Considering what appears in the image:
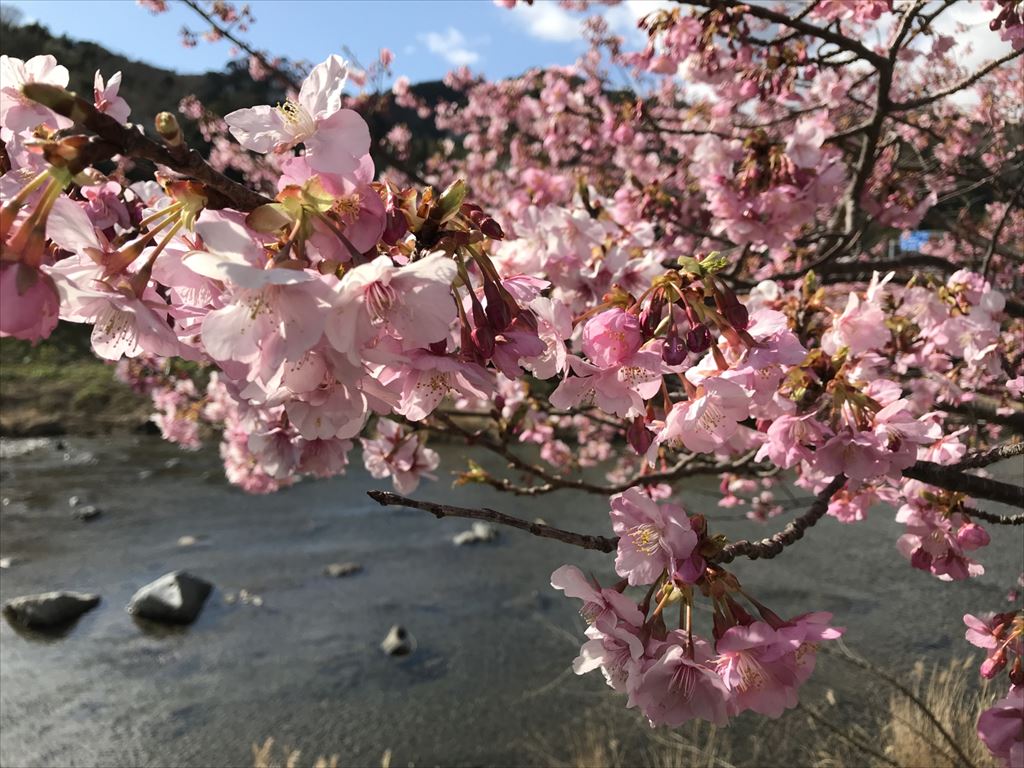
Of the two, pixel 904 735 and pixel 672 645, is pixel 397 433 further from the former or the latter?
pixel 904 735

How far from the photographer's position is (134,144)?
1.65 feet

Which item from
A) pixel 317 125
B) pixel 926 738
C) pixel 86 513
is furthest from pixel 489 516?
pixel 86 513

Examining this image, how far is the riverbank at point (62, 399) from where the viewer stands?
11844mm

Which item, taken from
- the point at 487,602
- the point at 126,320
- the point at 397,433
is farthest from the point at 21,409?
the point at 126,320

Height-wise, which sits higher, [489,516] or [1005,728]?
[489,516]

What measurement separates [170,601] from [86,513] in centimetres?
292

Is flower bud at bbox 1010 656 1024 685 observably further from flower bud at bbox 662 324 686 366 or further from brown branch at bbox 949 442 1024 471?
flower bud at bbox 662 324 686 366

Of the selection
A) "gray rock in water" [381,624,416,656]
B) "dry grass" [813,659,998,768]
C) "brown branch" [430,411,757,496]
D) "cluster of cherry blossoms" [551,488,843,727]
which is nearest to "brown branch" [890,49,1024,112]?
"brown branch" [430,411,757,496]

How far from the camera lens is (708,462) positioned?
1.94 metres

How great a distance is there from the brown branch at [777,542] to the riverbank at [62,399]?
12558 mm

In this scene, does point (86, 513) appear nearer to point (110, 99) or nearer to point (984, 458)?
point (110, 99)

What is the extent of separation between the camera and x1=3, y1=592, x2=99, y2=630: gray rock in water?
5684 mm

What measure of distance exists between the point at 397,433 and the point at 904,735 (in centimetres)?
291

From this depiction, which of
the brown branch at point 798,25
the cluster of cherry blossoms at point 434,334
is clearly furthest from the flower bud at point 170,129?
the brown branch at point 798,25
